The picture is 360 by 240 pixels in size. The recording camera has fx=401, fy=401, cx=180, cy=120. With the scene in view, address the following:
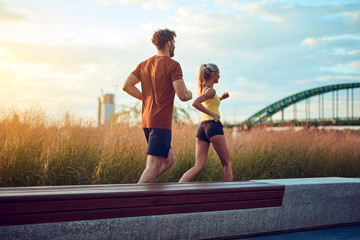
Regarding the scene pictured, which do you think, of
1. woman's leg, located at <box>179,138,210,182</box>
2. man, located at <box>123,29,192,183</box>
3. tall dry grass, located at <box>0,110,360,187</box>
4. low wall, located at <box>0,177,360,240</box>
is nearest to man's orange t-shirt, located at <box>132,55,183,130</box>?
man, located at <box>123,29,192,183</box>

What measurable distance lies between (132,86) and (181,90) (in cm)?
69

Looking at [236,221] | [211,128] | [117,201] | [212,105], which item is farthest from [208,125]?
[117,201]

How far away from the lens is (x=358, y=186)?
16.8 ft

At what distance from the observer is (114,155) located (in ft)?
18.5

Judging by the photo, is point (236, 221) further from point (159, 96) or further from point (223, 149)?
point (159, 96)

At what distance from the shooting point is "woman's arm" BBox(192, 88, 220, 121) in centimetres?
469

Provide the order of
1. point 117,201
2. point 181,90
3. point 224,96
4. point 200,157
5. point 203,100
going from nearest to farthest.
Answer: point 117,201, point 181,90, point 203,100, point 200,157, point 224,96

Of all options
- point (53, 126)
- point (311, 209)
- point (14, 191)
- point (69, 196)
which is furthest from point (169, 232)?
point (53, 126)

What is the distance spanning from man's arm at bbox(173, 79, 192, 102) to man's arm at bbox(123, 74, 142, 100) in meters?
0.55

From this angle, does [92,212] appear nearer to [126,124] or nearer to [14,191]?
[14,191]

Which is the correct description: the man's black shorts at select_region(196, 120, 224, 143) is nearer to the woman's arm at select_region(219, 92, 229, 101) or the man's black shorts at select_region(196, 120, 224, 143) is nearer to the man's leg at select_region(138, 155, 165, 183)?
the woman's arm at select_region(219, 92, 229, 101)

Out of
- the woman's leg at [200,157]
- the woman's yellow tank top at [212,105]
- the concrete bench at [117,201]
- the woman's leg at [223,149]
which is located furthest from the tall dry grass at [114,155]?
the concrete bench at [117,201]

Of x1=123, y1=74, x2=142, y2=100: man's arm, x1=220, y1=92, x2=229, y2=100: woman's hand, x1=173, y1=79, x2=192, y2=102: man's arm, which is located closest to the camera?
x1=173, y1=79, x2=192, y2=102: man's arm

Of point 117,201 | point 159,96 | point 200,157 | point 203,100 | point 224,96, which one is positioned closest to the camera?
point 117,201
